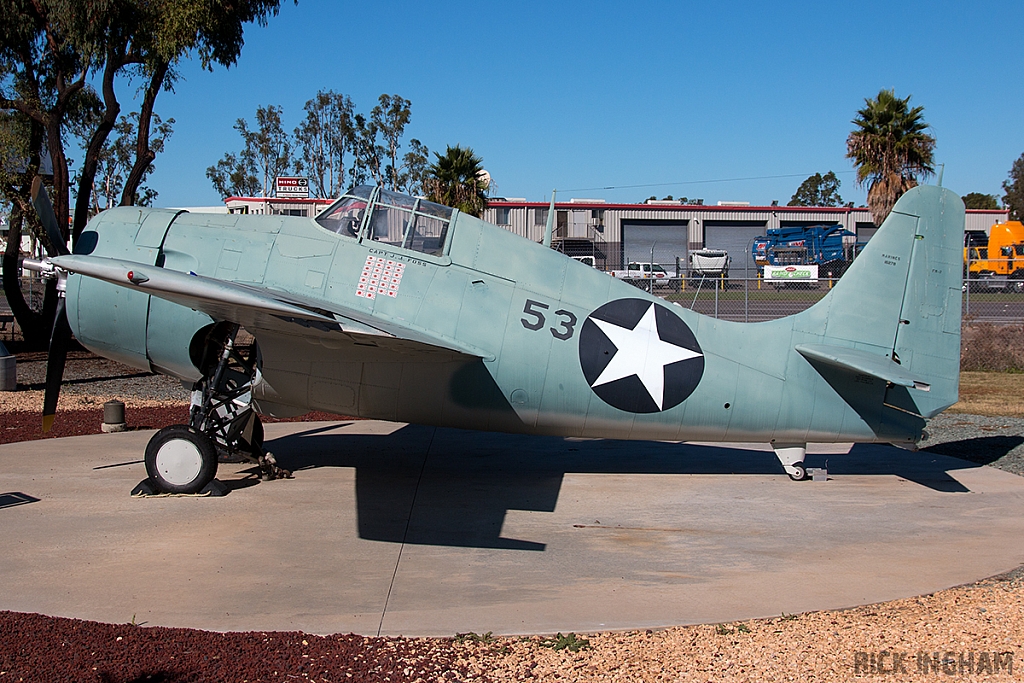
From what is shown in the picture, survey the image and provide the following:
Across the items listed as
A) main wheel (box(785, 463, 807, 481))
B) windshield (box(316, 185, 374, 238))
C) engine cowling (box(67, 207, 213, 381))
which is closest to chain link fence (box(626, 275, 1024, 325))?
main wheel (box(785, 463, 807, 481))

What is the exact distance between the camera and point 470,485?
8.30m

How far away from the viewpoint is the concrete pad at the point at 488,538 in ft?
16.7

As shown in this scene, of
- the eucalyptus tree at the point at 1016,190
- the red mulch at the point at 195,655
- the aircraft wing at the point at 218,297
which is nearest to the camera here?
the red mulch at the point at 195,655

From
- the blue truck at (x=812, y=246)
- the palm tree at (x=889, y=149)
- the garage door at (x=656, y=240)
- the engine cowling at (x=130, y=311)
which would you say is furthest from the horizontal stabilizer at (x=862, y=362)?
the garage door at (x=656, y=240)

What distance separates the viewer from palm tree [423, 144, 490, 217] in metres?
24.4

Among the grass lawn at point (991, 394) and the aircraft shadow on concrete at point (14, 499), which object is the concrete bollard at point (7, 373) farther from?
the grass lawn at point (991, 394)

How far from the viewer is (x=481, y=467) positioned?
30.1 ft

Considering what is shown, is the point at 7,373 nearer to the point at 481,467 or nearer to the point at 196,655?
the point at 481,467

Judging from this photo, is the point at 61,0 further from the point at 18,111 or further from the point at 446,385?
the point at 446,385

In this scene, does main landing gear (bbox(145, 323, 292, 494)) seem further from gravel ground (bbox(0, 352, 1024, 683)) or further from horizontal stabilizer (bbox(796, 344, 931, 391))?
horizontal stabilizer (bbox(796, 344, 931, 391))

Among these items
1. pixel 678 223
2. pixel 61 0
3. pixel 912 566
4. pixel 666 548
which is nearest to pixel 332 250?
pixel 666 548

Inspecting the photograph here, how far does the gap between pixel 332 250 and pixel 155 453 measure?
8.37 feet

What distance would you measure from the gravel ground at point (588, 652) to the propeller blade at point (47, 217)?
12.6ft

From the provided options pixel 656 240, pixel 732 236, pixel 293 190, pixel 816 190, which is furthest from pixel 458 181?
pixel 816 190
